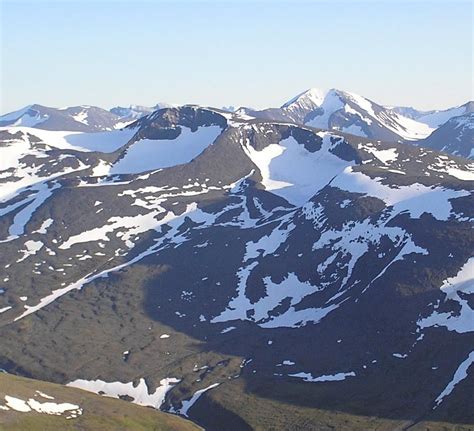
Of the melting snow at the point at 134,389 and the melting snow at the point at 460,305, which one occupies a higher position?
the melting snow at the point at 460,305

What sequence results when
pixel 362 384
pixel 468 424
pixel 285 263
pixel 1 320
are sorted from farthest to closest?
pixel 285 263
pixel 1 320
pixel 362 384
pixel 468 424

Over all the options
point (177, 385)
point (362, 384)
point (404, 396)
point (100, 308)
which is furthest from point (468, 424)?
point (100, 308)

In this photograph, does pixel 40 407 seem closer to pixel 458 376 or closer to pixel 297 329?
pixel 297 329

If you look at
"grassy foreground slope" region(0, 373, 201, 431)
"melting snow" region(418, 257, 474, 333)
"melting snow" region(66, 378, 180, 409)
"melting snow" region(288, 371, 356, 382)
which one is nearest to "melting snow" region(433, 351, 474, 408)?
"melting snow" region(418, 257, 474, 333)

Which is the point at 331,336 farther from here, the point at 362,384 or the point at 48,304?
the point at 48,304

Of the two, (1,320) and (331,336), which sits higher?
(1,320)

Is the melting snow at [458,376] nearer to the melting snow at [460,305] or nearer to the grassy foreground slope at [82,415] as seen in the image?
the melting snow at [460,305]

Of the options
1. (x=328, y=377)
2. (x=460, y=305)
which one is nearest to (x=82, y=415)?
A: (x=328, y=377)

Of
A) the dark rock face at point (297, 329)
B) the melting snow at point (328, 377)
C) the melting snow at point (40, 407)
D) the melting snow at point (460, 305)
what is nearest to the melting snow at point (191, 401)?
the dark rock face at point (297, 329)

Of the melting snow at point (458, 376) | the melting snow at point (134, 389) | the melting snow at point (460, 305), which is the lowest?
the melting snow at point (458, 376)
